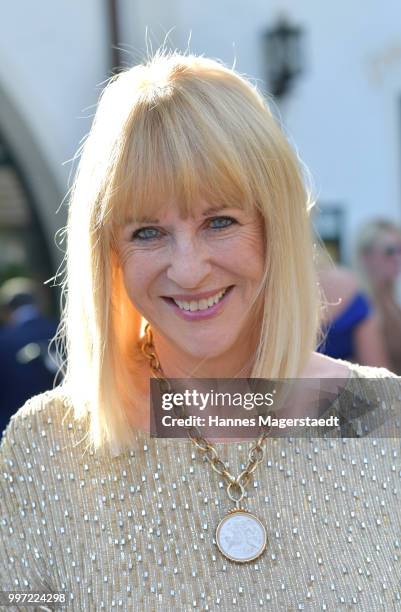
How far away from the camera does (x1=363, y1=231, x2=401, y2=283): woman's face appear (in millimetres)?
4395

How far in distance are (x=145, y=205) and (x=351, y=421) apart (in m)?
0.57

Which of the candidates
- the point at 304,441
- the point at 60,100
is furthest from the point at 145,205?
the point at 60,100

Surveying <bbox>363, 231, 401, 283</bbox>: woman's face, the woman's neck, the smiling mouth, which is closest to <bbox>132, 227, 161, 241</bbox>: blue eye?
the smiling mouth

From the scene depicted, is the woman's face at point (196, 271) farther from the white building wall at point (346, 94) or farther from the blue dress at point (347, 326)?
the white building wall at point (346, 94)

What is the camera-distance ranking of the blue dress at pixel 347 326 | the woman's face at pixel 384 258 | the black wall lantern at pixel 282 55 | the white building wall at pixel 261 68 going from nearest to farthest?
the blue dress at pixel 347 326 < the woman's face at pixel 384 258 < the white building wall at pixel 261 68 < the black wall lantern at pixel 282 55

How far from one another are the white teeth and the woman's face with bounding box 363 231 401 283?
269 centimetres

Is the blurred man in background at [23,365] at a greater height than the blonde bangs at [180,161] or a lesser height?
greater

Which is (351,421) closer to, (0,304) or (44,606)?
(44,606)

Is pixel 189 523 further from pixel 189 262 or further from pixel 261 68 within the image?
pixel 261 68

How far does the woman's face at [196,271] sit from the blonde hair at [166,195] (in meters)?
0.03

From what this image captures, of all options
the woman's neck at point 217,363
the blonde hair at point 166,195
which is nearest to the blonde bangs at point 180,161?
the blonde hair at point 166,195

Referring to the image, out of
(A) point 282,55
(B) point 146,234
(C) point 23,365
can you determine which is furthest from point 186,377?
(A) point 282,55

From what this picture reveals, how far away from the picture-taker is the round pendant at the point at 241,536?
1762mm

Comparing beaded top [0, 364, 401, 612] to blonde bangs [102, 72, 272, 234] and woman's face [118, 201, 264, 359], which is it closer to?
woman's face [118, 201, 264, 359]
